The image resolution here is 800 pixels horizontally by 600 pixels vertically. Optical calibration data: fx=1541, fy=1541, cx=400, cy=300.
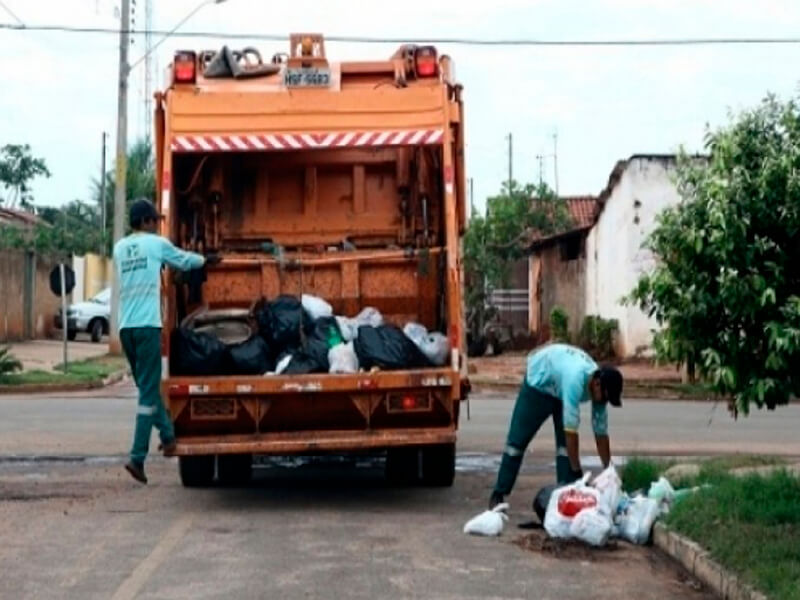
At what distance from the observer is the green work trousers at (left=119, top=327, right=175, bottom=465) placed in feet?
36.1

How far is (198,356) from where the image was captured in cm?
1116

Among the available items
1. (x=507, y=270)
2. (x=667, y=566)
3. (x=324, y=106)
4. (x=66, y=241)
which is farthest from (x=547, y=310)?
(x=667, y=566)

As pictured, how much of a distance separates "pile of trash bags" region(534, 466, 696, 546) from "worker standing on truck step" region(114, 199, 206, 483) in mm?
2867

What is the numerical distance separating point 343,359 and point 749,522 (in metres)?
3.29

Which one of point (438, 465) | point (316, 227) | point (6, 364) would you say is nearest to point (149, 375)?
point (316, 227)

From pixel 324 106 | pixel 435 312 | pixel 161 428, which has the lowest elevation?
pixel 161 428

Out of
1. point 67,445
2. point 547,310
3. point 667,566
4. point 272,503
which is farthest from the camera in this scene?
point 547,310

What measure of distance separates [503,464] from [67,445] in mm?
6139

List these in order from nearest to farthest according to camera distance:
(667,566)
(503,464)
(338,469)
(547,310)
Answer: (667,566)
(503,464)
(338,469)
(547,310)

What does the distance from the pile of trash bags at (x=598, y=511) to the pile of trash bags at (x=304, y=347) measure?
1.71m

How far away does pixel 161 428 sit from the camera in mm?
10984

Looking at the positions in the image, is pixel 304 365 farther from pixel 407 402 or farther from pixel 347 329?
pixel 407 402

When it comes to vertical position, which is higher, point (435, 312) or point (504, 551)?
point (435, 312)

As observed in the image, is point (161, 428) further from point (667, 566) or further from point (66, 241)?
point (66, 241)
